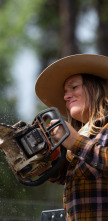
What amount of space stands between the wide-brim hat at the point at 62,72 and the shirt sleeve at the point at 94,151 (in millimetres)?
535

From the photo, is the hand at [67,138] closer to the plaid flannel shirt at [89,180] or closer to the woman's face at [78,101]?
the plaid flannel shirt at [89,180]

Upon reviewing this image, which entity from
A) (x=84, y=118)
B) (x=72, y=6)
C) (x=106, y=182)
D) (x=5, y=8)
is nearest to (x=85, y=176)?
(x=106, y=182)

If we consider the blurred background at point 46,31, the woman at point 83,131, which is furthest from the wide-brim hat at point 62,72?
the blurred background at point 46,31

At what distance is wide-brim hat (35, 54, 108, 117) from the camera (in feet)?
7.38

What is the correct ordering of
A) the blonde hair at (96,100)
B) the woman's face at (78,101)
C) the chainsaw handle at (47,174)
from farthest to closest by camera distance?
the woman's face at (78,101) → the blonde hair at (96,100) → the chainsaw handle at (47,174)

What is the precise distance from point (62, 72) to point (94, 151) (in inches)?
27.4

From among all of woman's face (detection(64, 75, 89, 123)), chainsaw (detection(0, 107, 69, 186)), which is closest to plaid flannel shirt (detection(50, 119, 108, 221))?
chainsaw (detection(0, 107, 69, 186))

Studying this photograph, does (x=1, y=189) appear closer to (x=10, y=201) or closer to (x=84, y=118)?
(x=10, y=201)

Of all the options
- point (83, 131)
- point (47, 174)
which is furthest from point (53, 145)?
point (83, 131)

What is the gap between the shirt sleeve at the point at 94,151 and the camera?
178cm

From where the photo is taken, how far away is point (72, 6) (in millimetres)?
9883

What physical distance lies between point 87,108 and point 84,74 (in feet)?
0.84

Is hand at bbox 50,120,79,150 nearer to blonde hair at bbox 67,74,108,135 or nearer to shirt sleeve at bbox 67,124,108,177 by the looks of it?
shirt sleeve at bbox 67,124,108,177

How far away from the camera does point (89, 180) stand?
6.25ft
